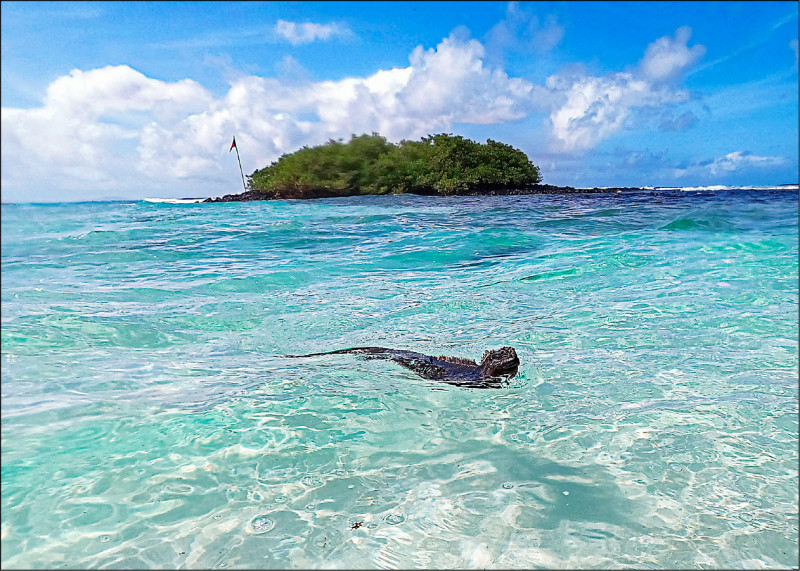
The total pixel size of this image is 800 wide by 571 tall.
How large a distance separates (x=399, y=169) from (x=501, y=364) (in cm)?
4145

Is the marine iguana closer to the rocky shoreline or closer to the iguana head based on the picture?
the iguana head

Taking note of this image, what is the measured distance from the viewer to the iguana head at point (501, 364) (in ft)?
15.9

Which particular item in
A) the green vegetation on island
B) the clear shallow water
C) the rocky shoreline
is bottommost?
the clear shallow water

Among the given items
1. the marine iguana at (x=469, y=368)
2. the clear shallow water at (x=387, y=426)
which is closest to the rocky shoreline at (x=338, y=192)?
the clear shallow water at (x=387, y=426)

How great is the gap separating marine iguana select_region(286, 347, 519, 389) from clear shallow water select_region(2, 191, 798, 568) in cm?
16

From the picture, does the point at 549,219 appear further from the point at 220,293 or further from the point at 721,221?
the point at 220,293

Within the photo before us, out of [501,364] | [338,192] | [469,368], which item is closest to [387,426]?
[469,368]

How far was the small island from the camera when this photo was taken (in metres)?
42.9

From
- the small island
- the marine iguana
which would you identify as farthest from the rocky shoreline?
the marine iguana

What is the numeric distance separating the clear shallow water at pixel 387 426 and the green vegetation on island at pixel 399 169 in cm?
3509

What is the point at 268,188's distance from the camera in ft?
146

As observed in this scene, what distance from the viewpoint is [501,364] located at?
191 inches

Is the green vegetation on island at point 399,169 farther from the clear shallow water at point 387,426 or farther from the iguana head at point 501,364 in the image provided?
the iguana head at point 501,364

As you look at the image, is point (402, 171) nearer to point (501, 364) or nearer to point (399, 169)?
point (399, 169)
